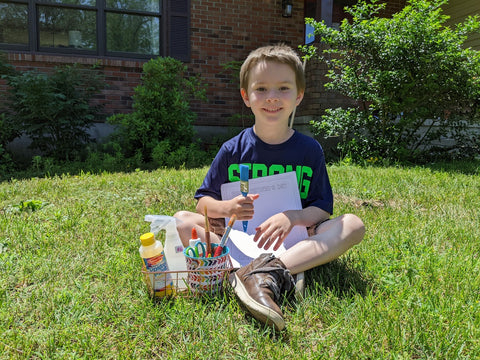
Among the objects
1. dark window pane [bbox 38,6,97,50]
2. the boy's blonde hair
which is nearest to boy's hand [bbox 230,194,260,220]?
the boy's blonde hair

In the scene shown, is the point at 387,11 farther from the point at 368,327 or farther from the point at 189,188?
the point at 368,327

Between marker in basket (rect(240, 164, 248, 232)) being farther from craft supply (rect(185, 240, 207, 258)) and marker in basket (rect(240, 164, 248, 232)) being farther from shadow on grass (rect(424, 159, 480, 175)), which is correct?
shadow on grass (rect(424, 159, 480, 175))

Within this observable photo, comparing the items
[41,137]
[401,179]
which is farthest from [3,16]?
[401,179]

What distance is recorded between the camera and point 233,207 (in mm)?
1745

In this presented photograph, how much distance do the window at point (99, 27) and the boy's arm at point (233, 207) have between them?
5225mm

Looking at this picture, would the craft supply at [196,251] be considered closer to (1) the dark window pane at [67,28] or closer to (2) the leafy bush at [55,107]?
(2) the leafy bush at [55,107]

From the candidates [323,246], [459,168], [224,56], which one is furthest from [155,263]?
[224,56]

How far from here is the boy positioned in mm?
1647

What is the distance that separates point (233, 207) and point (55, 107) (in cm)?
426

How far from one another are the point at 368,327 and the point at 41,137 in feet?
17.2

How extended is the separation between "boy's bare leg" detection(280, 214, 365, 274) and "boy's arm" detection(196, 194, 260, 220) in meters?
0.28

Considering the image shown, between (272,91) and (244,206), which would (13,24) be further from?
(244,206)

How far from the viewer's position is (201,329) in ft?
4.65

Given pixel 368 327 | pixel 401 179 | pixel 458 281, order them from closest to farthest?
pixel 368 327, pixel 458 281, pixel 401 179
